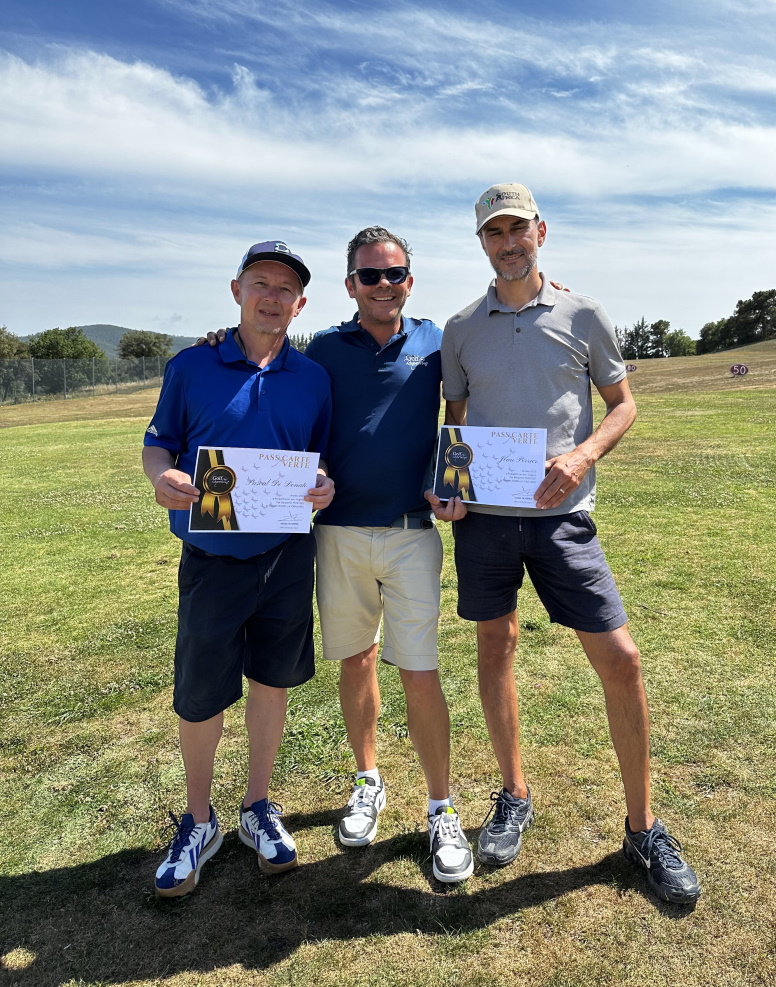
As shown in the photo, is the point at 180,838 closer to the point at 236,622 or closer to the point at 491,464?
the point at 236,622

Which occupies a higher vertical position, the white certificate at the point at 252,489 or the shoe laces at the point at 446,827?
the white certificate at the point at 252,489

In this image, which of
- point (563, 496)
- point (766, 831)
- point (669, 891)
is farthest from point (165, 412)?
point (766, 831)

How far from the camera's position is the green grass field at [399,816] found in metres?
2.44

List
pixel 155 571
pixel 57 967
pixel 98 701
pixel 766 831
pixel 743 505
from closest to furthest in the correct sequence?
1. pixel 57 967
2. pixel 766 831
3. pixel 98 701
4. pixel 155 571
5. pixel 743 505

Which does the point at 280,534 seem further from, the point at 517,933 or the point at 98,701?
the point at 98,701

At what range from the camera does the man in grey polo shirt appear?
2.80 meters

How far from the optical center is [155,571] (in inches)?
288

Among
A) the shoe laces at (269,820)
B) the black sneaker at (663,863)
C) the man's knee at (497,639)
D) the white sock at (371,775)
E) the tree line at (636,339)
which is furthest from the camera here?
the tree line at (636,339)

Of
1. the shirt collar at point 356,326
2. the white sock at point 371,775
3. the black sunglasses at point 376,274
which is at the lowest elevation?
the white sock at point 371,775

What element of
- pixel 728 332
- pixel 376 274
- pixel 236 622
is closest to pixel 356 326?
pixel 376 274

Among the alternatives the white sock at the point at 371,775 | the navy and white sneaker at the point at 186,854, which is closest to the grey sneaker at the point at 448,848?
the white sock at the point at 371,775

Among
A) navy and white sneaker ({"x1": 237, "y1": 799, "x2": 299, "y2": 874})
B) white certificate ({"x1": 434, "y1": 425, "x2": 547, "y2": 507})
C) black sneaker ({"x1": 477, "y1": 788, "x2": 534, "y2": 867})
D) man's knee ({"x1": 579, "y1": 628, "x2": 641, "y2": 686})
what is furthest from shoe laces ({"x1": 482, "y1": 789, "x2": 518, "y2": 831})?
white certificate ({"x1": 434, "y1": 425, "x2": 547, "y2": 507})

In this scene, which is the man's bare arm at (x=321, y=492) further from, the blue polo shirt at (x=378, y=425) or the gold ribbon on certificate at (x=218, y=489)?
the gold ribbon on certificate at (x=218, y=489)

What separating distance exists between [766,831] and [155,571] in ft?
19.7
